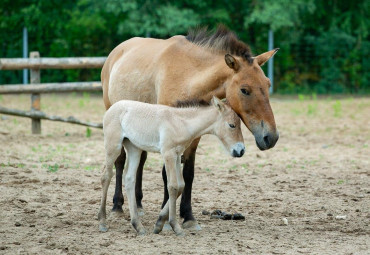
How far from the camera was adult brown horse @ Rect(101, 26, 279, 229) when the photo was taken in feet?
18.5

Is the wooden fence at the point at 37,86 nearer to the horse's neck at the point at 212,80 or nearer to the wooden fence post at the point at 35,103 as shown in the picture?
the wooden fence post at the point at 35,103

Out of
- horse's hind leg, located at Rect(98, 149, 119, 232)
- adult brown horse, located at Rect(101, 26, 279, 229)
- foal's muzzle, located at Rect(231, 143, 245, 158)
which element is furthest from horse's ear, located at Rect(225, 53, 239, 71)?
horse's hind leg, located at Rect(98, 149, 119, 232)

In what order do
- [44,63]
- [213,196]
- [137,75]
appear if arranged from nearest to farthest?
[137,75]
[213,196]
[44,63]

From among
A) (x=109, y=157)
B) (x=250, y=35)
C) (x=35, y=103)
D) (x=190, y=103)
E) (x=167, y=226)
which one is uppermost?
(x=250, y=35)

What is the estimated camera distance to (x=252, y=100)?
5617mm

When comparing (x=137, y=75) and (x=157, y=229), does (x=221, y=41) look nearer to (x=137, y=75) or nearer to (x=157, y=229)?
(x=137, y=75)

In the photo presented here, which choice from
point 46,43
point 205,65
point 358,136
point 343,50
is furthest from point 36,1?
point 205,65

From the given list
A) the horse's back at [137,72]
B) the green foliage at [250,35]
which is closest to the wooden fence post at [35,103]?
the horse's back at [137,72]

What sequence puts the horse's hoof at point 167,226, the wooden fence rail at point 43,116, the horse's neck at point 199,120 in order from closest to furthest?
1. the horse's neck at point 199,120
2. the horse's hoof at point 167,226
3. the wooden fence rail at point 43,116

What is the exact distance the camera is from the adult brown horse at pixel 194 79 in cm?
564

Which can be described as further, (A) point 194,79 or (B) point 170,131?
(A) point 194,79

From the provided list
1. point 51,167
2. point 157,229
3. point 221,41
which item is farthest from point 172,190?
point 51,167

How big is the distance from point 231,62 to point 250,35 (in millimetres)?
17029

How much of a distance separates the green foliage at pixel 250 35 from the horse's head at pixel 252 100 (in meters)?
15.3
